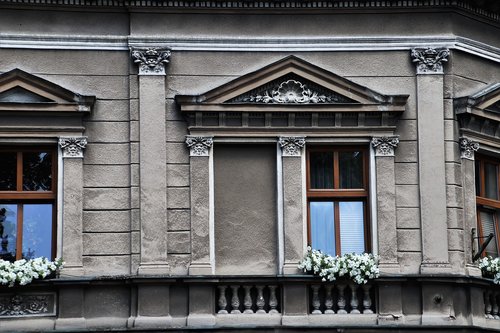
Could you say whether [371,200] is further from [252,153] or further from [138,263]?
[138,263]

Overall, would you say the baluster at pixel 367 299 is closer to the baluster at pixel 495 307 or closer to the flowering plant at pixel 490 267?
the flowering plant at pixel 490 267

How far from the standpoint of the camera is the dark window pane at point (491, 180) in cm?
2227

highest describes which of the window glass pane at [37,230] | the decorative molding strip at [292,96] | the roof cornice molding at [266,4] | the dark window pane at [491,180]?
the roof cornice molding at [266,4]

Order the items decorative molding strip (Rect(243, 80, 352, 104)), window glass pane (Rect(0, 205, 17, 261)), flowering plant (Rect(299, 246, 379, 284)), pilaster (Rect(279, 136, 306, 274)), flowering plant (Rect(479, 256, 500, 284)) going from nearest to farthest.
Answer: flowering plant (Rect(299, 246, 379, 284))
pilaster (Rect(279, 136, 306, 274))
window glass pane (Rect(0, 205, 17, 261))
flowering plant (Rect(479, 256, 500, 284))
decorative molding strip (Rect(243, 80, 352, 104))

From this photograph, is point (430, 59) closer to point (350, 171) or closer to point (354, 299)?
point (350, 171)

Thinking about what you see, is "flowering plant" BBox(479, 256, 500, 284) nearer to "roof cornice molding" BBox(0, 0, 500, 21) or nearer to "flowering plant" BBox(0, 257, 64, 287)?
"roof cornice molding" BBox(0, 0, 500, 21)

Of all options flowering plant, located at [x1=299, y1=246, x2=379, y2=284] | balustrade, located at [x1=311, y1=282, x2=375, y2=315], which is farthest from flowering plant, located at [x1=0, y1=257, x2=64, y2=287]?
balustrade, located at [x1=311, y1=282, x2=375, y2=315]

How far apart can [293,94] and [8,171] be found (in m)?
4.66

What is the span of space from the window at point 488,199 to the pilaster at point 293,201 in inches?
120

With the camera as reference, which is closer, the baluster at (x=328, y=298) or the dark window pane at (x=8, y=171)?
the baluster at (x=328, y=298)

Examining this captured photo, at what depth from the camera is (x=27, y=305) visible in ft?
67.1

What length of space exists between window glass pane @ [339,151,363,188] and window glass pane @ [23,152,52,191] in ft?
15.2

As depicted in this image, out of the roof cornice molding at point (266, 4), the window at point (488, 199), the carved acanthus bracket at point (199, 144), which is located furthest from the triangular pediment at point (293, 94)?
the window at point (488, 199)

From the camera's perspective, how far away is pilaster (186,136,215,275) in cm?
2070
